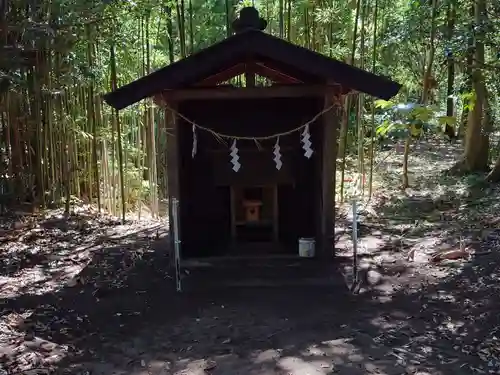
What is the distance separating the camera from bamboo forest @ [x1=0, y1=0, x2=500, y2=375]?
13.4ft

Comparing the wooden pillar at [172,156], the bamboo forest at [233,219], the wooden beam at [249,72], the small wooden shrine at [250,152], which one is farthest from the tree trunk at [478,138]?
the wooden pillar at [172,156]

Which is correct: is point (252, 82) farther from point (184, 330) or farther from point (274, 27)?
point (274, 27)

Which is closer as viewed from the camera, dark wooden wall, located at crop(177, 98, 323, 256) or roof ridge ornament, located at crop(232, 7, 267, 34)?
roof ridge ornament, located at crop(232, 7, 267, 34)

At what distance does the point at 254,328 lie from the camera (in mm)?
4344

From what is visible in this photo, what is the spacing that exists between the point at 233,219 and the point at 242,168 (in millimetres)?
650

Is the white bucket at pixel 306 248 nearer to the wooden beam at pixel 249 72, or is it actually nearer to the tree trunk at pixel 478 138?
the wooden beam at pixel 249 72

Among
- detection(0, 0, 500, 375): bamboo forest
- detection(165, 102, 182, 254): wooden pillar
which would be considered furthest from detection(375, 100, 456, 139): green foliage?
detection(165, 102, 182, 254): wooden pillar

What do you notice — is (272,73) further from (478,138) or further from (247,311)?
(478,138)

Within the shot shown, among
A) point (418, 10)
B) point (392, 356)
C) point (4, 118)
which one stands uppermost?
point (418, 10)

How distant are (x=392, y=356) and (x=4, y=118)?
21.4ft

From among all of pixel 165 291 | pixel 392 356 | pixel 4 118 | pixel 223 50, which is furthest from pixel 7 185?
pixel 392 356

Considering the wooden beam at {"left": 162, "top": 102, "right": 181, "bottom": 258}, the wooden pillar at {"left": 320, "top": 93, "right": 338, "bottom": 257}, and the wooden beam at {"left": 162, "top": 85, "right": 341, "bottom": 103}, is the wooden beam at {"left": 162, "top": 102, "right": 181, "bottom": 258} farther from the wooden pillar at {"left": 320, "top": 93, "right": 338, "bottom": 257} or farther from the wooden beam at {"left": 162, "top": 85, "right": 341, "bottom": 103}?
the wooden pillar at {"left": 320, "top": 93, "right": 338, "bottom": 257}

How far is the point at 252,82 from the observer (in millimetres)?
6059

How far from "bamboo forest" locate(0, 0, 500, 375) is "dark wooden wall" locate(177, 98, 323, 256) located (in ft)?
0.07
